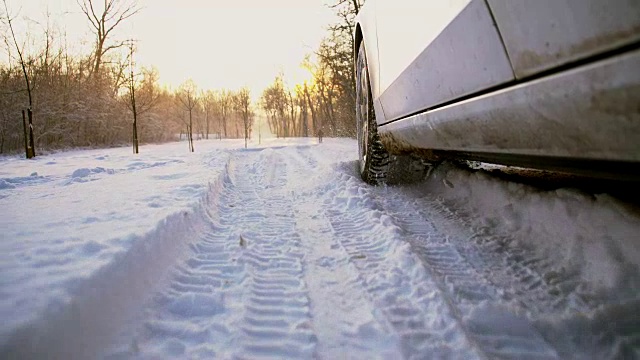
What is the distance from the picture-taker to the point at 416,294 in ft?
5.53

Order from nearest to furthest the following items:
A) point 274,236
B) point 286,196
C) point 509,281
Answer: point 509,281 < point 274,236 < point 286,196

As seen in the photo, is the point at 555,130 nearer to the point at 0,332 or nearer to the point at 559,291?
the point at 559,291

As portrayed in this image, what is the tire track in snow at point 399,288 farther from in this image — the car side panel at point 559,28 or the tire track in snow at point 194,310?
the car side panel at point 559,28

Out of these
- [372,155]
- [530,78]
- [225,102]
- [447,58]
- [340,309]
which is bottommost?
[340,309]

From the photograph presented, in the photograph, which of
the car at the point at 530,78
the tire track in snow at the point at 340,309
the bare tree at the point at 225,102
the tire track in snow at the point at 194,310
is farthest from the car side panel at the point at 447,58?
the bare tree at the point at 225,102

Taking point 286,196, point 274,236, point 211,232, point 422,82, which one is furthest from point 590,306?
point 286,196

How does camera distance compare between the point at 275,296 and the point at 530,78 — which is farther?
the point at 275,296

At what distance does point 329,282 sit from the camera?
1.88 metres

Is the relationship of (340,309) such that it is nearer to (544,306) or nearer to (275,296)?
(275,296)

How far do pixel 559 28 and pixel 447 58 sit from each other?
56cm

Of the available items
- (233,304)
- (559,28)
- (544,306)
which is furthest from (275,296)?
(559,28)

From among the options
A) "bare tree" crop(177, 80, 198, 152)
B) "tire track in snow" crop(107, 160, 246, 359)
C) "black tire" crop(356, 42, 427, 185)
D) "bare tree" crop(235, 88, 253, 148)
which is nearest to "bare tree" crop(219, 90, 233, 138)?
"bare tree" crop(235, 88, 253, 148)

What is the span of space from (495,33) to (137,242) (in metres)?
1.89

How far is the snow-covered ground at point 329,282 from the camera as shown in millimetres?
1273
